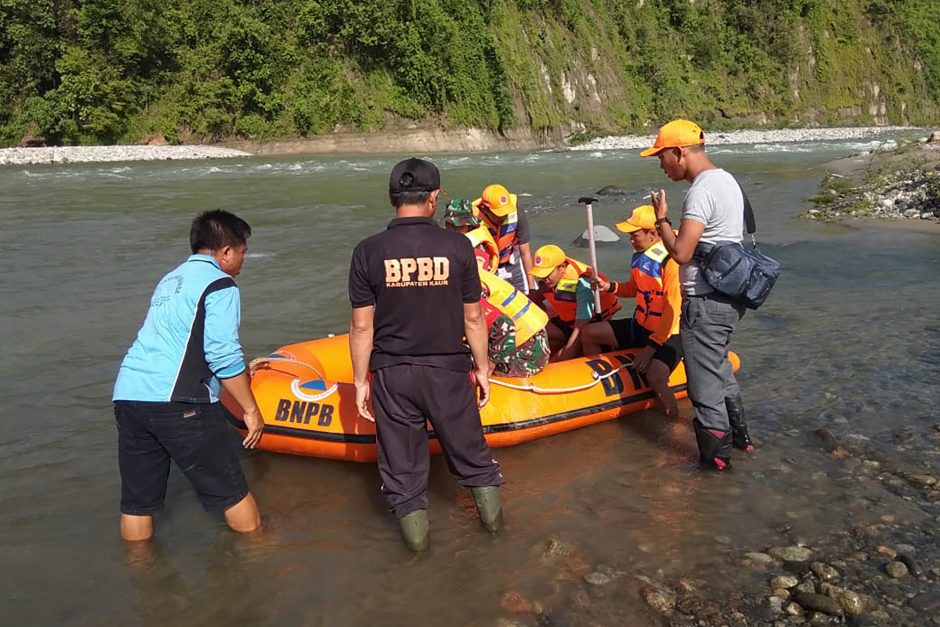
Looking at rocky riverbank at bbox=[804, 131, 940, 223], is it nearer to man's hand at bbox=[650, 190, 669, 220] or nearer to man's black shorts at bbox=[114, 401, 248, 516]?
man's hand at bbox=[650, 190, 669, 220]

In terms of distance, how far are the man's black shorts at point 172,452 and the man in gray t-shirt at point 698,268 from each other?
2.31 m

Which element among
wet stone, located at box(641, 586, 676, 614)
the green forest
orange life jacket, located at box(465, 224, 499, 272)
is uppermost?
the green forest

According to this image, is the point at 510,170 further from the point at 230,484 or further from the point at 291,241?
the point at 230,484

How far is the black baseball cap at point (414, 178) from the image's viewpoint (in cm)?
312

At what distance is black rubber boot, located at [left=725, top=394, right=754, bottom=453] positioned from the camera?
4223mm

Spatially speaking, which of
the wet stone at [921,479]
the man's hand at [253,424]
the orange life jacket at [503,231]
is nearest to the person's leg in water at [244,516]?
the man's hand at [253,424]

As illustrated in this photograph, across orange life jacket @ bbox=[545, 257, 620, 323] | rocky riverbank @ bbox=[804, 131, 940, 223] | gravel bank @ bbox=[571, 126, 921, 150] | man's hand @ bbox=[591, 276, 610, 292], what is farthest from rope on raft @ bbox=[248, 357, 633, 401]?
gravel bank @ bbox=[571, 126, 921, 150]

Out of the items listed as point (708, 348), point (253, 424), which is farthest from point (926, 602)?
point (253, 424)

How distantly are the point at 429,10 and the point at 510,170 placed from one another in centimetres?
1530

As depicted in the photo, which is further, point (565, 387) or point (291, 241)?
point (291, 241)

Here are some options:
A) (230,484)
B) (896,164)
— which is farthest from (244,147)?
(230,484)

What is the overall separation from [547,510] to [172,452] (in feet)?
5.99

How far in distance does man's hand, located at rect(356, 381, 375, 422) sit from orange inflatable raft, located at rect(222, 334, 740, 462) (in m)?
0.67

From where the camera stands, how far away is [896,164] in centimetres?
1611
